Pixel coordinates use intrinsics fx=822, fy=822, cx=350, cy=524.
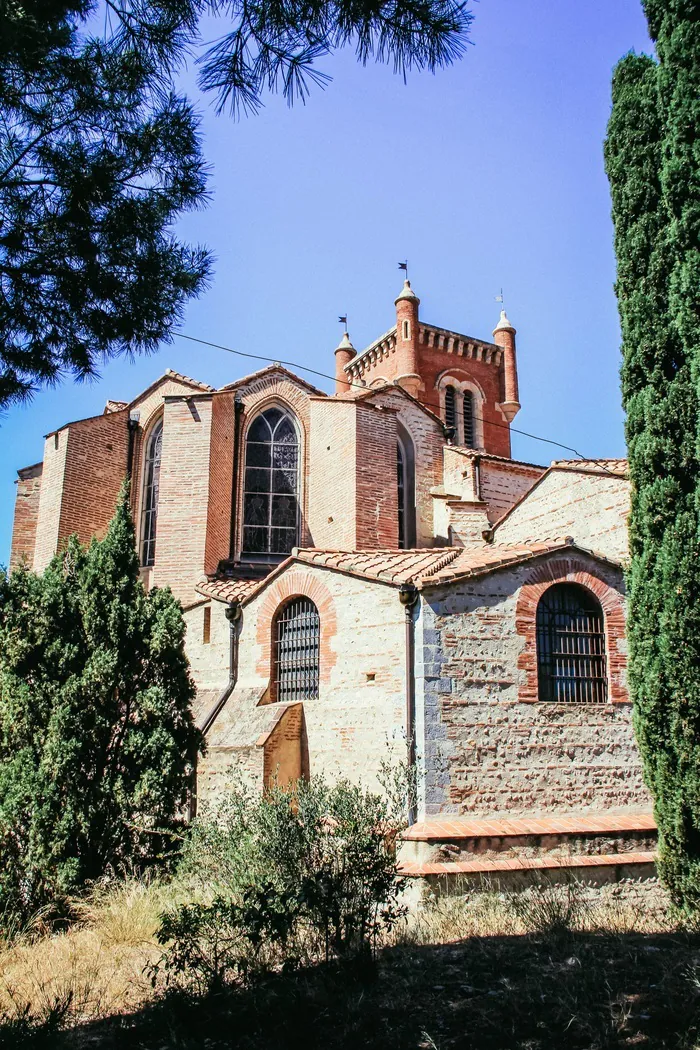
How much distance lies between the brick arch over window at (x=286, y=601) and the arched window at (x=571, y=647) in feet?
9.15

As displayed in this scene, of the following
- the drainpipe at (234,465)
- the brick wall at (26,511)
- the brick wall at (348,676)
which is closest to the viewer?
the brick wall at (348,676)

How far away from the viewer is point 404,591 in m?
10.1

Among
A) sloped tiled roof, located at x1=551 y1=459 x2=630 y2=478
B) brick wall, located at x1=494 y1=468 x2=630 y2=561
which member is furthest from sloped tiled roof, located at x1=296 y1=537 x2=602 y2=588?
sloped tiled roof, located at x1=551 y1=459 x2=630 y2=478

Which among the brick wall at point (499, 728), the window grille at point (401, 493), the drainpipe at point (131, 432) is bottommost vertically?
the brick wall at point (499, 728)

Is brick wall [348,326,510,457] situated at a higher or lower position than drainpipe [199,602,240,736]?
higher

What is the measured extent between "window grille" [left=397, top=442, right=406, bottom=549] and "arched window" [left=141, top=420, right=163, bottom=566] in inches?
224

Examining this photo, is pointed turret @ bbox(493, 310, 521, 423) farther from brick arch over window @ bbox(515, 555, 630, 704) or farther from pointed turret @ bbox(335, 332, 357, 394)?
brick arch over window @ bbox(515, 555, 630, 704)

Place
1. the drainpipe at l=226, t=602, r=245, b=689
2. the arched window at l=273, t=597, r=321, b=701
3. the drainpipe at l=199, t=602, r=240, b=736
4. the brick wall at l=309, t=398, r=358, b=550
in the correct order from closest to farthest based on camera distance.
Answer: the arched window at l=273, t=597, r=321, b=701 → the drainpipe at l=199, t=602, r=240, b=736 → the drainpipe at l=226, t=602, r=245, b=689 → the brick wall at l=309, t=398, r=358, b=550

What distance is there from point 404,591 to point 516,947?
480cm

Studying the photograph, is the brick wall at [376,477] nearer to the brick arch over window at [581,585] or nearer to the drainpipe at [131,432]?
the drainpipe at [131,432]

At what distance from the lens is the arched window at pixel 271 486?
62.1ft

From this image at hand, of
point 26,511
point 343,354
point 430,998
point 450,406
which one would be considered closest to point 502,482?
point 26,511

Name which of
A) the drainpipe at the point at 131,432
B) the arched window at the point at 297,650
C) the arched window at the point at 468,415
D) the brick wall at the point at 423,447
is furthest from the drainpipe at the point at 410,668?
the arched window at the point at 468,415

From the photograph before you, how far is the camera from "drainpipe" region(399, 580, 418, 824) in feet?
31.6
